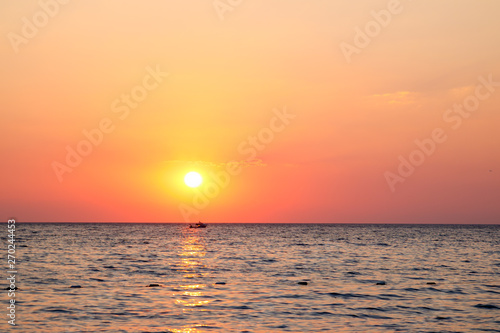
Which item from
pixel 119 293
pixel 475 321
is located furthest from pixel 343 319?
pixel 119 293

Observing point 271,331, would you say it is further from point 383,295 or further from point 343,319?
point 383,295

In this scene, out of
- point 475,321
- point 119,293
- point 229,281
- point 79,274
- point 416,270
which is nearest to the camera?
point 475,321

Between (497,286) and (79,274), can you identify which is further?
(79,274)

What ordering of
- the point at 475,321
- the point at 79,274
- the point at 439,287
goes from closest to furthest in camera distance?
the point at 475,321 < the point at 439,287 < the point at 79,274

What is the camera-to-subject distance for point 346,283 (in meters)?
44.3

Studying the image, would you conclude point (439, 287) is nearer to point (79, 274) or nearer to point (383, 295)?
point (383, 295)

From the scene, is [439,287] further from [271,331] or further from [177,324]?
[177,324]

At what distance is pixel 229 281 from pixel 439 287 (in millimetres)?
18285

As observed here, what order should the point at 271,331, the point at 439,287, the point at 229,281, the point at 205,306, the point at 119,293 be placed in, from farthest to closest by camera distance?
the point at 229,281 < the point at 439,287 < the point at 119,293 < the point at 205,306 < the point at 271,331

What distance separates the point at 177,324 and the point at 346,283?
21310 mm

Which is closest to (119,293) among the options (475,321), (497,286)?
(475,321)

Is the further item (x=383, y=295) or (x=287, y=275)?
(x=287, y=275)

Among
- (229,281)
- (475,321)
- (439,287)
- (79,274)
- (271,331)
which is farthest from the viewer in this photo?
(79,274)

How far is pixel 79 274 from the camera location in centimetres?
4975
